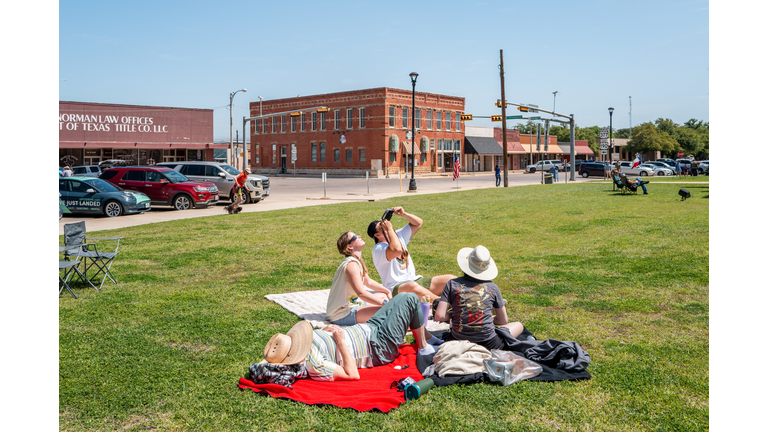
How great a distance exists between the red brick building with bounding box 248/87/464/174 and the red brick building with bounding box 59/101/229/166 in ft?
49.8

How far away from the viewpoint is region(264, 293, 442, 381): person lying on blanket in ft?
16.1

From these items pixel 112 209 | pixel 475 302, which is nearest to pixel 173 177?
pixel 112 209

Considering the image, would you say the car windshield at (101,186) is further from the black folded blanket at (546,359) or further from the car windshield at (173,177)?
the black folded blanket at (546,359)

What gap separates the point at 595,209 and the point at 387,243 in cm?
1383

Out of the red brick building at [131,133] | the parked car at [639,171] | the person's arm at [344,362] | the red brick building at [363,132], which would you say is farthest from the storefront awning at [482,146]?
the person's arm at [344,362]

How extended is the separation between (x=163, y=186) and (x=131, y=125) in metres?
25.2

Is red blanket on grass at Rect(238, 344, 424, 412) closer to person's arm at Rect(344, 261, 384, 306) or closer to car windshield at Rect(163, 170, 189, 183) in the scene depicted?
person's arm at Rect(344, 261, 384, 306)

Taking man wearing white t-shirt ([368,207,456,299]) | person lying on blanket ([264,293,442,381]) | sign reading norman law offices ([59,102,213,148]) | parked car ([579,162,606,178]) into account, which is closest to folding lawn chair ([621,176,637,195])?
man wearing white t-shirt ([368,207,456,299])

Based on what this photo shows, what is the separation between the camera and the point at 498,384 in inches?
197

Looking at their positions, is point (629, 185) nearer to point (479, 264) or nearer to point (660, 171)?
point (479, 264)

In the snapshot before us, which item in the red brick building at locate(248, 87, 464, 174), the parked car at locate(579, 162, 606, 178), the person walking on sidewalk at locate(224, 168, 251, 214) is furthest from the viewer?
the red brick building at locate(248, 87, 464, 174)

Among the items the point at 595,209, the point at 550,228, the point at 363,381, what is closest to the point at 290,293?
the point at 363,381
